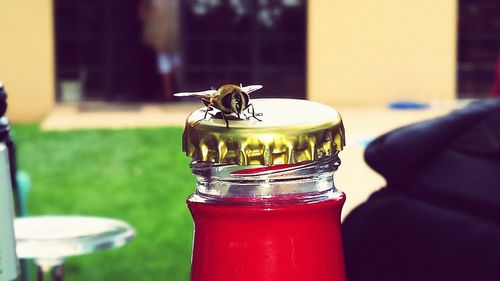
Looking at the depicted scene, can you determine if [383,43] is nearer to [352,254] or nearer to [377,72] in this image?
[377,72]

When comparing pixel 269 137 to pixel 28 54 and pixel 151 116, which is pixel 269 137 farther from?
pixel 28 54

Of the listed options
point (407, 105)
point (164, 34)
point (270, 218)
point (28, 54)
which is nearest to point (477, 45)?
point (407, 105)

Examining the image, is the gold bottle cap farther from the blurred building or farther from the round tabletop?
the blurred building

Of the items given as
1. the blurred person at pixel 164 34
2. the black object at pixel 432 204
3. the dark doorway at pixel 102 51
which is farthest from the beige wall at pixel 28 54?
the black object at pixel 432 204

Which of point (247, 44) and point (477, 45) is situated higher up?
point (247, 44)

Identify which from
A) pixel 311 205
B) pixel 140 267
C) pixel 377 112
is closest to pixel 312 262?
pixel 311 205

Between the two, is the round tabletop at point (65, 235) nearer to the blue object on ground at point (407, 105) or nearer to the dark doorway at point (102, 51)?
the blue object on ground at point (407, 105)
